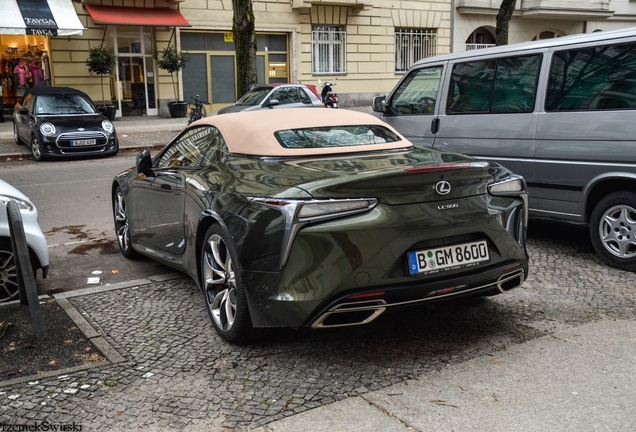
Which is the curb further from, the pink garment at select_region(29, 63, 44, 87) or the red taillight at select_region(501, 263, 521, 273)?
the pink garment at select_region(29, 63, 44, 87)

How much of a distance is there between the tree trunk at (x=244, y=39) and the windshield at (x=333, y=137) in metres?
13.9

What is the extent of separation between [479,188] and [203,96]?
2335 centimetres

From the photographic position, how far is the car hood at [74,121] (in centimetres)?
1523

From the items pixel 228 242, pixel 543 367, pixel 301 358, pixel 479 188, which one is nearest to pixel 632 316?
pixel 543 367

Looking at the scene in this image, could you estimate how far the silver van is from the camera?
5.86 m

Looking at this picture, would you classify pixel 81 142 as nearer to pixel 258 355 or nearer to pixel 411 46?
pixel 258 355

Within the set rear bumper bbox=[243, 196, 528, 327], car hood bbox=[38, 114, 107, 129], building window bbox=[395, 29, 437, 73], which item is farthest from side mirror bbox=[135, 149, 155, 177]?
building window bbox=[395, 29, 437, 73]

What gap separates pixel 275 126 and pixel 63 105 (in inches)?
487

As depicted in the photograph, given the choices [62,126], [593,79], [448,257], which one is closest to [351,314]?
[448,257]

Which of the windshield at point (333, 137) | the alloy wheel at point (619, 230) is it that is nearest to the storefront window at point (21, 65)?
the windshield at point (333, 137)

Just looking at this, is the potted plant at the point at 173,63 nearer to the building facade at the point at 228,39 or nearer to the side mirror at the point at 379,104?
the building facade at the point at 228,39

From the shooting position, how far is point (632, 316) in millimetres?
4750

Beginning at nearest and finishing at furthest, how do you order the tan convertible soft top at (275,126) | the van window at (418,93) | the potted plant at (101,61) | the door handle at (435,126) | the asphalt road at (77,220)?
the tan convertible soft top at (275,126) → the asphalt road at (77,220) → the door handle at (435,126) → the van window at (418,93) → the potted plant at (101,61)

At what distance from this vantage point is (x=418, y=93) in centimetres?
810
